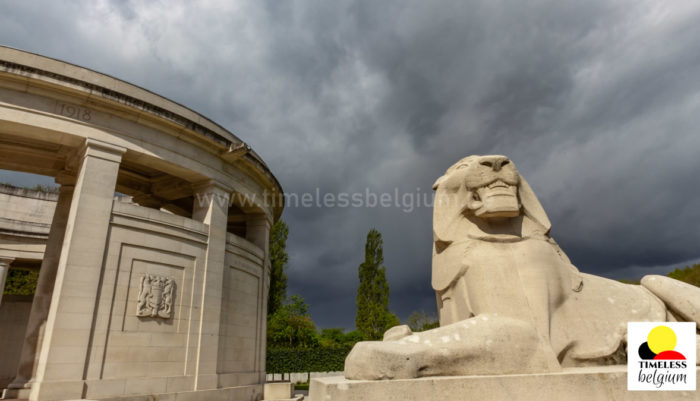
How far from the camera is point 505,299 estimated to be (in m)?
3.45

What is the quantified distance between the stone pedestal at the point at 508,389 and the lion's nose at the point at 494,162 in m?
1.97

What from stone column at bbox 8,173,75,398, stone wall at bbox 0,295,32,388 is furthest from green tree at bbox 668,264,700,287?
stone wall at bbox 0,295,32,388

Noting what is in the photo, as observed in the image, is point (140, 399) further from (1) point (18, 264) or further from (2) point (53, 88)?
(1) point (18, 264)

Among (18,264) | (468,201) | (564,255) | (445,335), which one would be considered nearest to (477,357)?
(445,335)

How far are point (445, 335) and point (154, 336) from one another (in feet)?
34.1

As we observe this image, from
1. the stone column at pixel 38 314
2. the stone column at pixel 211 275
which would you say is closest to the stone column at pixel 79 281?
the stone column at pixel 38 314

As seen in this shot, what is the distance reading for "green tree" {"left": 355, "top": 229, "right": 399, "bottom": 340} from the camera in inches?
1494

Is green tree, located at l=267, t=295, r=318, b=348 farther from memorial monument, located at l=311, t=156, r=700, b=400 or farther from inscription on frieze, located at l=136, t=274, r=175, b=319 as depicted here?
memorial monument, located at l=311, t=156, r=700, b=400

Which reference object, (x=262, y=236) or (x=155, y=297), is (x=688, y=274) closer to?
(x=262, y=236)

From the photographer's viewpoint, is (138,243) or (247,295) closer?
(138,243)

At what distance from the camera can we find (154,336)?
36.0 feet

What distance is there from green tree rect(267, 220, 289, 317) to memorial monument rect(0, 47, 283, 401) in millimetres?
22116

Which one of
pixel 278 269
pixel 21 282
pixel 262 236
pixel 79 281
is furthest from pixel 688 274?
pixel 21 282

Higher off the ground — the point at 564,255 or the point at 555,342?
the point at 564,255
